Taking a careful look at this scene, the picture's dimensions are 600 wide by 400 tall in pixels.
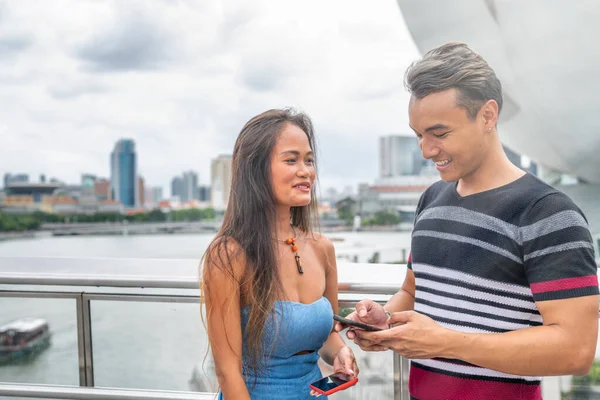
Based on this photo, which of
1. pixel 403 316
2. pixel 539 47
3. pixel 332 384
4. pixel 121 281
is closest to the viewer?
pixel 403 316

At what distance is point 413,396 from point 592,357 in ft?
1.49

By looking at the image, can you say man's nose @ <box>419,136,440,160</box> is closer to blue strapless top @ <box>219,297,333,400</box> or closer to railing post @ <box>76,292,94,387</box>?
blue strapless top @ <box>219,297,333,400</box>

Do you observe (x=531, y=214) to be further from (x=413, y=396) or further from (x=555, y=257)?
(x=413, y=396)

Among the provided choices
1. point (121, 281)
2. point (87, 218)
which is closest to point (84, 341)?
point (121, 281)

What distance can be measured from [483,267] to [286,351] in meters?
0.56

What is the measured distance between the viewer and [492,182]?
1192 millimetres

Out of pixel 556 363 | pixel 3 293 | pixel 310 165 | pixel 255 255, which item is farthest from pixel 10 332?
pixel 556 363

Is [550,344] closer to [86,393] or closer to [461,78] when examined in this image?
[461,78]

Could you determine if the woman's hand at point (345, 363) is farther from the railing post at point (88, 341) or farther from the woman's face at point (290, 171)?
the railing post at point (88, 341)

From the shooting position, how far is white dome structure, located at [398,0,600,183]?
7152 millimetres

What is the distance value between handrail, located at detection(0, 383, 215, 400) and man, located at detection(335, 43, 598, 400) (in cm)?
113

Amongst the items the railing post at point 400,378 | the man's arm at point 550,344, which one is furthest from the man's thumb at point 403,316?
the railing post at point 400,378

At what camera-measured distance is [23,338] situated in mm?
2271

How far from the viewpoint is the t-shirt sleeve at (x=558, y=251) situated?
100 centimetres
